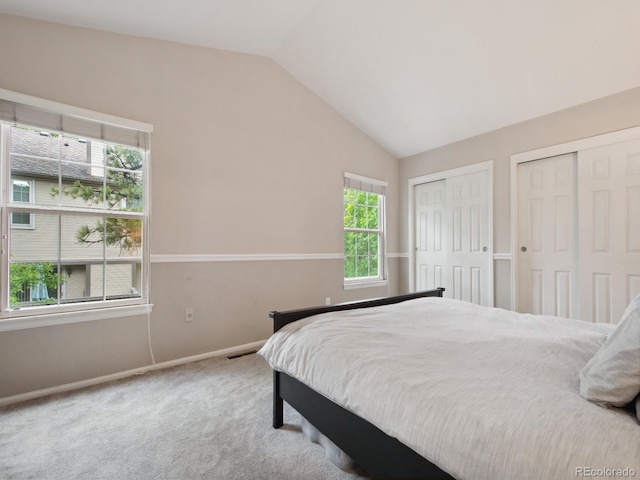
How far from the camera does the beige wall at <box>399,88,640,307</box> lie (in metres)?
2.73

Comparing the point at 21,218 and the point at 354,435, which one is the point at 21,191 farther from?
the point at 354,435

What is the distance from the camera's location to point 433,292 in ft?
8.75

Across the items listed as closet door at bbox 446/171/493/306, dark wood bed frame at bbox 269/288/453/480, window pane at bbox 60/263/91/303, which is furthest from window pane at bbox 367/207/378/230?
window pane at bbox 60/263/91/303

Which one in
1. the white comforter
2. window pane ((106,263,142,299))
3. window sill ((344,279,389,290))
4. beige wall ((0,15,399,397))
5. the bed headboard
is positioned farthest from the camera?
window sill ((344,279,389,290))

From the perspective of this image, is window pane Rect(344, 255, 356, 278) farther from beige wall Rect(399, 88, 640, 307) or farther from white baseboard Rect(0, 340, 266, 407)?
white baseboard Rect(0, 340, 266, 407)

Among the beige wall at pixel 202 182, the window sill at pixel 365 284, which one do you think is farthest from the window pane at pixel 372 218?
the window sill at pixel 365 284

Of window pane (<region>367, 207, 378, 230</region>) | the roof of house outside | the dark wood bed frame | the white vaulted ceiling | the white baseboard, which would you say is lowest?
the white baseboard

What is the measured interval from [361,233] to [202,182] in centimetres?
229

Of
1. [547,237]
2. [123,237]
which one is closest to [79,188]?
[123,237]

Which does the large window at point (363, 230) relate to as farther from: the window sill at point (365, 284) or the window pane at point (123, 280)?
the window pane at point (123, 280)

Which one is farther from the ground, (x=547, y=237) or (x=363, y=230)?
(x=363, y=230)

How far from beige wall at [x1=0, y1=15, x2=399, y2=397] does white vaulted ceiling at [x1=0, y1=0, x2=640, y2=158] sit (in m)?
0.22

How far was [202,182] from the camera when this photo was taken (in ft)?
9.64

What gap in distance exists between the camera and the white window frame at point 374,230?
4148mm
